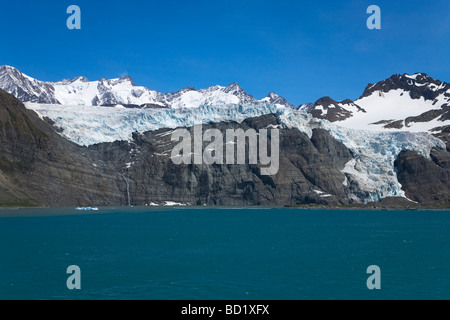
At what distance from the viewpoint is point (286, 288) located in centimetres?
4594

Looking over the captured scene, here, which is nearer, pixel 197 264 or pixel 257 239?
pixel 197 264

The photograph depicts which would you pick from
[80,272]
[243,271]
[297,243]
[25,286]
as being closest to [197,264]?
[243,271]

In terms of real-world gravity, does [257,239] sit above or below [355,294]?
above

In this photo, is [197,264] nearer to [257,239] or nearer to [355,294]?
[355,294]

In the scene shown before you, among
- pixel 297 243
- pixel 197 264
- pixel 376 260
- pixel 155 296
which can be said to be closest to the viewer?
pixel 155 296

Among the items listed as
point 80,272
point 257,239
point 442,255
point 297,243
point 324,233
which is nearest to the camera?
point 80,272

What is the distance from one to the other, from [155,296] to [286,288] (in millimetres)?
12507
